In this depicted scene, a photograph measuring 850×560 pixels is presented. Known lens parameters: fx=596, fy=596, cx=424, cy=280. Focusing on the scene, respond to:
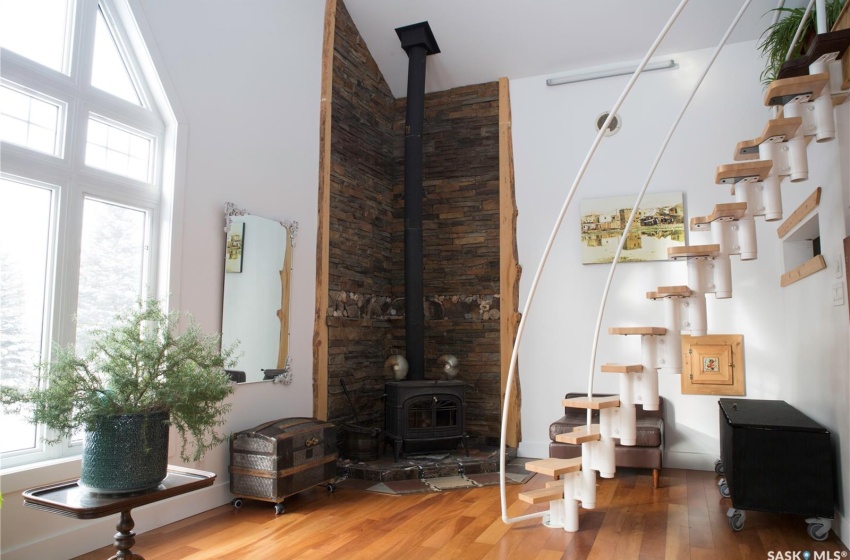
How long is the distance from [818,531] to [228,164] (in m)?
4.36

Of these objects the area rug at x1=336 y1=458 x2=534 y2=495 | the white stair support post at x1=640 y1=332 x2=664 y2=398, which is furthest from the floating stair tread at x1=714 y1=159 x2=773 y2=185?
the area rug at x1=336 y1=458 x2=534 y2=495

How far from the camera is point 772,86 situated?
3.30 metres

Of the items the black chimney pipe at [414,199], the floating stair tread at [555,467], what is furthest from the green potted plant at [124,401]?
the black chimney pipe at [414,199]

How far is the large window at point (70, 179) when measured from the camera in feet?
9.98

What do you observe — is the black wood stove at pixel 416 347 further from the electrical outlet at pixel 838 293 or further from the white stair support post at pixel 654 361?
the electrical outlet at pixel 838 293

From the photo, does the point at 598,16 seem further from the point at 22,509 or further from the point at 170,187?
the point at 22,509

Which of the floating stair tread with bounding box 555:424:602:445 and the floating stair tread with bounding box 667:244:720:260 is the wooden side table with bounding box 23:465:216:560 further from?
the floating stair tread with bounding box 667:244:720:260

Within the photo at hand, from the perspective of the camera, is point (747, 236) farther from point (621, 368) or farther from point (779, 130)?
point (621, 368)

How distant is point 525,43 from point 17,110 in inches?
Result: 170

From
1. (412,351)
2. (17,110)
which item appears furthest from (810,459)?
(17,110)

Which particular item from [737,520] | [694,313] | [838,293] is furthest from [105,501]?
[838,293]

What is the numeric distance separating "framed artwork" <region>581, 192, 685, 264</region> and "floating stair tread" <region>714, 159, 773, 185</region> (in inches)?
71.9

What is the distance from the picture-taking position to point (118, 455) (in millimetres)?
2400

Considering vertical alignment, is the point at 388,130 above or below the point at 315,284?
above
